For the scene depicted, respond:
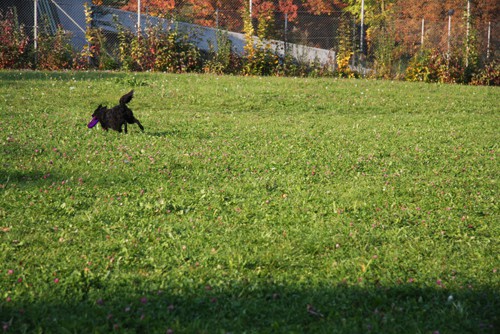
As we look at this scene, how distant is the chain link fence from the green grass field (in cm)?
887

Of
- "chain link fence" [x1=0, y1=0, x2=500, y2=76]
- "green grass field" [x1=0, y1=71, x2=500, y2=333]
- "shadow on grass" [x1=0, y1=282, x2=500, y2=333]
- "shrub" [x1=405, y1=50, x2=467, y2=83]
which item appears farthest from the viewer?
"chain link fence" [x1=0, y1=0, x2=500, y2=76]

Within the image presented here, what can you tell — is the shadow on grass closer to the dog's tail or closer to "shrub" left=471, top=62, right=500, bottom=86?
the dog's tail

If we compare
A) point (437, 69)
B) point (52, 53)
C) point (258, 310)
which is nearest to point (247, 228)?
point (258, 310)

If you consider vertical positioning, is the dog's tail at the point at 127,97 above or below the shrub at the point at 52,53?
below

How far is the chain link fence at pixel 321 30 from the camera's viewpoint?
1900 centimetres

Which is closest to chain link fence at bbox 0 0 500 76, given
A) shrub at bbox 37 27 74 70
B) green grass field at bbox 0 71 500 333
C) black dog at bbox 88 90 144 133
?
shrub at bbox 37 27 74 70

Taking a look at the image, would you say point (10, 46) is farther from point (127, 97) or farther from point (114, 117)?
point (127, 97)

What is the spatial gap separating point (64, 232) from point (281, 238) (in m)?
1.87

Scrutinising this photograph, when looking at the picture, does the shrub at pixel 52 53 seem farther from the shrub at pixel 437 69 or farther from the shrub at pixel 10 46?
the shrub at pixel 437 69

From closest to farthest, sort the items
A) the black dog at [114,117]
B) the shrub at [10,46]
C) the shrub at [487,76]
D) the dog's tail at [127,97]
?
the dog's tail at [127,97], the black dog at [114,117], the shrub at [10,46], the shrub at [487,76]

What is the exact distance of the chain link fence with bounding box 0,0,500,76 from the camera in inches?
748

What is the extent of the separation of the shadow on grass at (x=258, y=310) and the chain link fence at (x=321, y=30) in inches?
603

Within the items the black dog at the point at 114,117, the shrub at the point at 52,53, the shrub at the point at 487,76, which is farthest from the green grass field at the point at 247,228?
the shrub at the point at 487,76

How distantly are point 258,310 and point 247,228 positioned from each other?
60.7 inches
